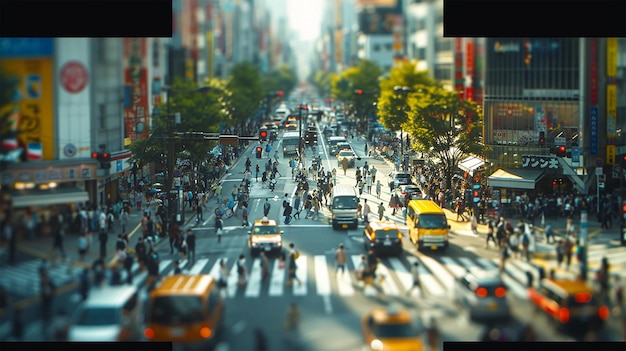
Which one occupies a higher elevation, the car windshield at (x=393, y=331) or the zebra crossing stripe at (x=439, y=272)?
the zebra crossing stripe at (x=439, y=272)

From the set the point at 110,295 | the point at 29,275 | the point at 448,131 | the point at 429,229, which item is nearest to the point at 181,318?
the point at 110,295

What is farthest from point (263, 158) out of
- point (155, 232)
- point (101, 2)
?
point (101, 2)

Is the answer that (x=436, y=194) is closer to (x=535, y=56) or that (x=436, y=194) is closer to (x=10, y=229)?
(x=535, y=56)

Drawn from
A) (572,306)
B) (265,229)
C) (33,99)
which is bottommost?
(572,306)

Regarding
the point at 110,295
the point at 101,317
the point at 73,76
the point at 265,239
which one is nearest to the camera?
the point at 101,317

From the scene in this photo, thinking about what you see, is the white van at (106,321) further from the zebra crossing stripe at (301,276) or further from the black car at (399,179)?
the black car at (399,179)

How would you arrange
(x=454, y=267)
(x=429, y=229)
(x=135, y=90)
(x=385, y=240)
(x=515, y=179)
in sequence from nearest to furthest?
(x=454, y=267) → (x=385, y=240) → (x=429, y=229) → (x=135, y=90) → (x=515, y=179)

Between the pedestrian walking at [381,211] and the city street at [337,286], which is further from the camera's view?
the pedestrian walking at [381,211]

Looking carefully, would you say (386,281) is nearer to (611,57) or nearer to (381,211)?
(381,211)

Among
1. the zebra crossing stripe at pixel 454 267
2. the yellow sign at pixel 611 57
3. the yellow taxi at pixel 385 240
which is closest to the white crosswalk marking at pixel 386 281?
the yellow taxi at pixel 385 240
